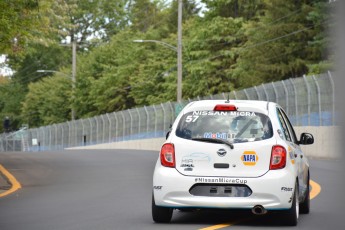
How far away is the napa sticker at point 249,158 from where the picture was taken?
10992mm

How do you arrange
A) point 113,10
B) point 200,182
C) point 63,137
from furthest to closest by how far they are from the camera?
1. point 113,10
2. point 63,137
3. point 200,182

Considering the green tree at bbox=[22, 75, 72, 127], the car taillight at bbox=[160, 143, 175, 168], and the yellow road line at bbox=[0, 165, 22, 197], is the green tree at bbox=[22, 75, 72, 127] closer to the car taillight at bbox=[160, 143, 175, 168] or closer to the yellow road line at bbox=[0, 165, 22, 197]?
the yellow road line at bbox=[0, 165, 22, 197]

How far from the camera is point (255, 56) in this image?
6294 centimetres

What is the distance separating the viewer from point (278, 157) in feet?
36.3

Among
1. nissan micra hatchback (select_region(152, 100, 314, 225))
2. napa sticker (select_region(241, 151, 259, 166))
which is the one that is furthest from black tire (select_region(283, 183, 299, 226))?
napa sticker (select_region(241, 151, 259, 166))

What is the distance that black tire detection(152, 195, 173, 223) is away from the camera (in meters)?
11.6

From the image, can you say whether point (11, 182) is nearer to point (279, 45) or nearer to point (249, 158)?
point (249, 158)

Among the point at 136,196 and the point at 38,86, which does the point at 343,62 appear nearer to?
the point at 136,196

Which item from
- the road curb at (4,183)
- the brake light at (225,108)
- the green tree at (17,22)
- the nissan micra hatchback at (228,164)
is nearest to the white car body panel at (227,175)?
the nissan micra hatchback at (228,164)

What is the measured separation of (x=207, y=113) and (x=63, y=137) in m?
70.5

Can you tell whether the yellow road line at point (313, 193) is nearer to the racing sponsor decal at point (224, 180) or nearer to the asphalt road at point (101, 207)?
the asphalt road at point (101, 207)

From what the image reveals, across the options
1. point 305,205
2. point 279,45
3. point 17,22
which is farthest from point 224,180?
point 279,45

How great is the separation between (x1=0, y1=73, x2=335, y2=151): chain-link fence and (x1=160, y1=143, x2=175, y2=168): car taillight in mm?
1869

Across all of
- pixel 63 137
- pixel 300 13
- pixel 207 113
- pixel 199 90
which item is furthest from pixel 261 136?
pixel 63 137
